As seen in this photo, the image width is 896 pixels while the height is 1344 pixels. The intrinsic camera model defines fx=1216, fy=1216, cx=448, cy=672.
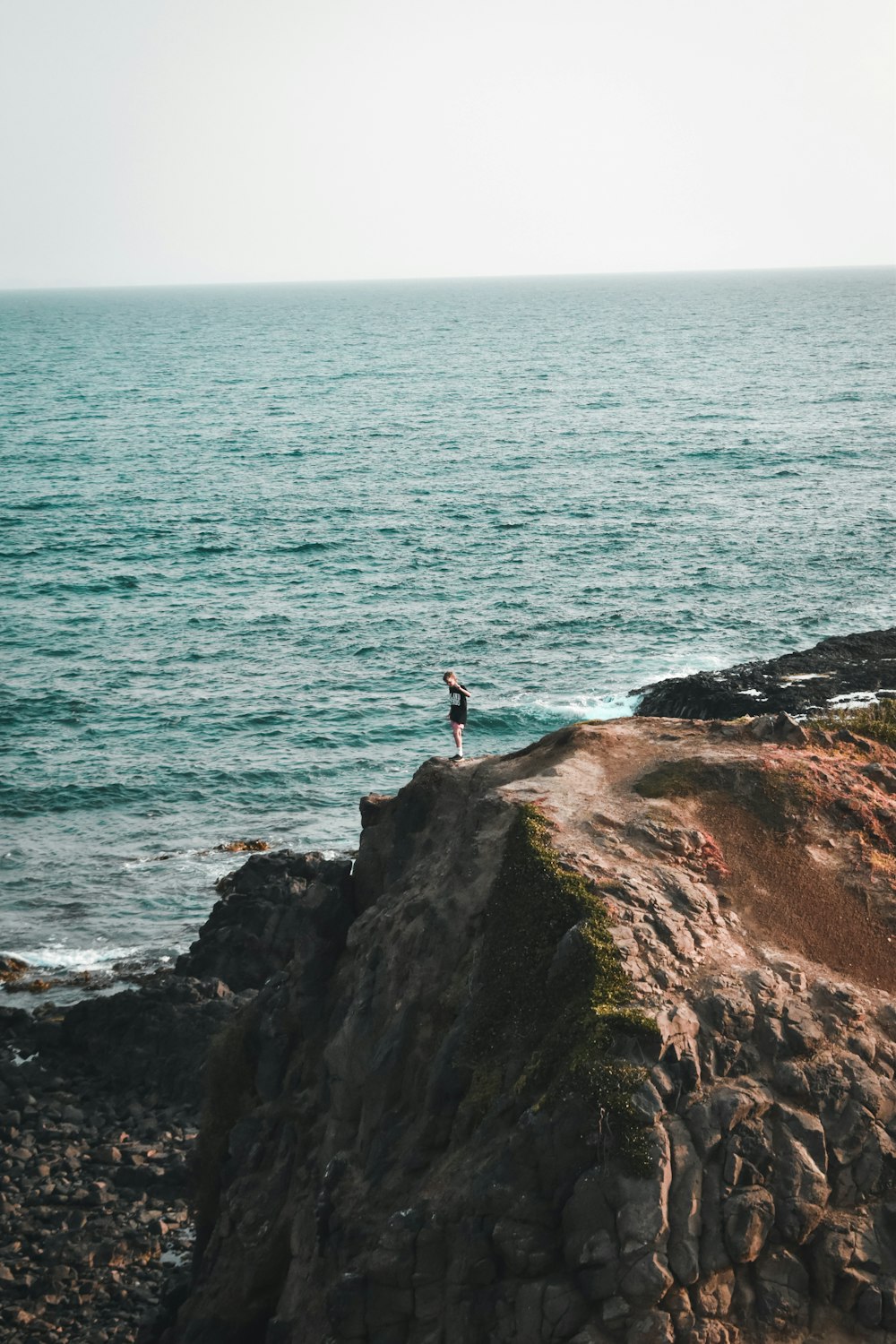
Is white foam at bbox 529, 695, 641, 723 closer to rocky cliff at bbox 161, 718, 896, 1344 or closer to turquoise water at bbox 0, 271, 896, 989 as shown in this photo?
turquoise water at bbox 0, 271, 896, 989

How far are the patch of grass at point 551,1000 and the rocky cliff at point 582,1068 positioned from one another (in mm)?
49

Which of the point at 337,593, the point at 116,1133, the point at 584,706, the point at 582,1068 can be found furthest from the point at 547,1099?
the point at 337,593

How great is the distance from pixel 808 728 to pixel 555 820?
27.8 feet

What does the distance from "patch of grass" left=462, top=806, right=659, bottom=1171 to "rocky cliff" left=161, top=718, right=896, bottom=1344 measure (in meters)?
0.05

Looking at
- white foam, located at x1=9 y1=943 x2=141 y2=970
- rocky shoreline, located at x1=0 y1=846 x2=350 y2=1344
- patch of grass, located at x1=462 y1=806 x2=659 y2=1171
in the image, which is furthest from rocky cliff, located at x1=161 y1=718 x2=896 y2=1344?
white foam, located at x1=9 y1=943 x2=141 y2=970

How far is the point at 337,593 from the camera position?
246 feet

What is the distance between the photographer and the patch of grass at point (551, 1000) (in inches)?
731

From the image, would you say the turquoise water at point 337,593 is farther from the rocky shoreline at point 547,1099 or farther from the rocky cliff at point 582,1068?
the rocky cliff at point 582,1068

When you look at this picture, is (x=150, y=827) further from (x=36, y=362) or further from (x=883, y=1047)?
(x=36, y=362)

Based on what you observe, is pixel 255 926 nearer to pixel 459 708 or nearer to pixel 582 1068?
pixel 459 708

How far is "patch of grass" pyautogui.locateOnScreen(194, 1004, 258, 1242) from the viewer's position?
27328 mm

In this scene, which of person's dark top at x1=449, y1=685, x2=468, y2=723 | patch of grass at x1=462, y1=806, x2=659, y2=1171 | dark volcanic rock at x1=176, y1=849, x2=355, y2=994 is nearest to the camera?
patch of grass at x1=462, y1=806, x2=659, y2=1171

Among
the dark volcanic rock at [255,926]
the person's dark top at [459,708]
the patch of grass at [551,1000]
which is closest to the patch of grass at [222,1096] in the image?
the dark volcanic rock at [255,926]

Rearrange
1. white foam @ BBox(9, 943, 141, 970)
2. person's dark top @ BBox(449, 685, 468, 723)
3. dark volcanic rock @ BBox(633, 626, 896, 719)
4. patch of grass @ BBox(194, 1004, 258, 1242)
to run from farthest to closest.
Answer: dark volcanic rock @ BBox(633, 626, 896, 719) → white foam @ BBox(9, 943, 141, 970) → person's dark top @ BBox(449, 685, 468, 723) → patch of grass @ BBox(194, 1004, 258, 1242)
